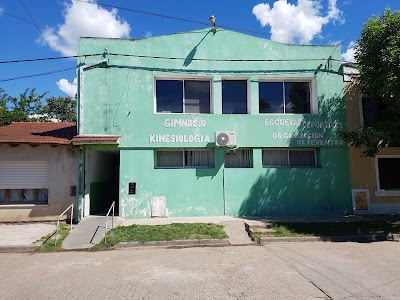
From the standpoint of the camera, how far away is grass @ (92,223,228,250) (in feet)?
31.6

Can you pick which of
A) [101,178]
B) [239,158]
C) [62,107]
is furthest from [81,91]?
[62,107]

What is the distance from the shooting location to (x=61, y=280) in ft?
21.0

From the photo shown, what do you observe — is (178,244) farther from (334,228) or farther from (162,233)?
(334,228)

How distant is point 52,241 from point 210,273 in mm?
5533

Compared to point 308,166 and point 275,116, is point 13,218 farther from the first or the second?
point 308,166

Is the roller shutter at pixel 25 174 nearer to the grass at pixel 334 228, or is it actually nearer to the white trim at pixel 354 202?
the grass at pixel 334 228

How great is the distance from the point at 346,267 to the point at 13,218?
1156 cm

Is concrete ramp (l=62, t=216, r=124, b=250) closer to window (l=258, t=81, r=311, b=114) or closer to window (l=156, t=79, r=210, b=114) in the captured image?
window (l=156, t=79, r=210, b=114)

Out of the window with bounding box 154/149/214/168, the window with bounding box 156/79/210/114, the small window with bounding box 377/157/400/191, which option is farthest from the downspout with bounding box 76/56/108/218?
the small window with bounding box 377/157/400/191

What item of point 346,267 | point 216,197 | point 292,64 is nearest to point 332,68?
point 292,64

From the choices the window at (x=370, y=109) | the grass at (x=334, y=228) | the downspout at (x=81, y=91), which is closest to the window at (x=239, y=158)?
the grass at (x=334, y=228)

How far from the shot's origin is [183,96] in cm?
1376

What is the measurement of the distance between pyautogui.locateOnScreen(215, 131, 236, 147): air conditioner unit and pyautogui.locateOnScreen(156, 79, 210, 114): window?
1313 millimetres

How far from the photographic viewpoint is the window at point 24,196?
12.9 meters
